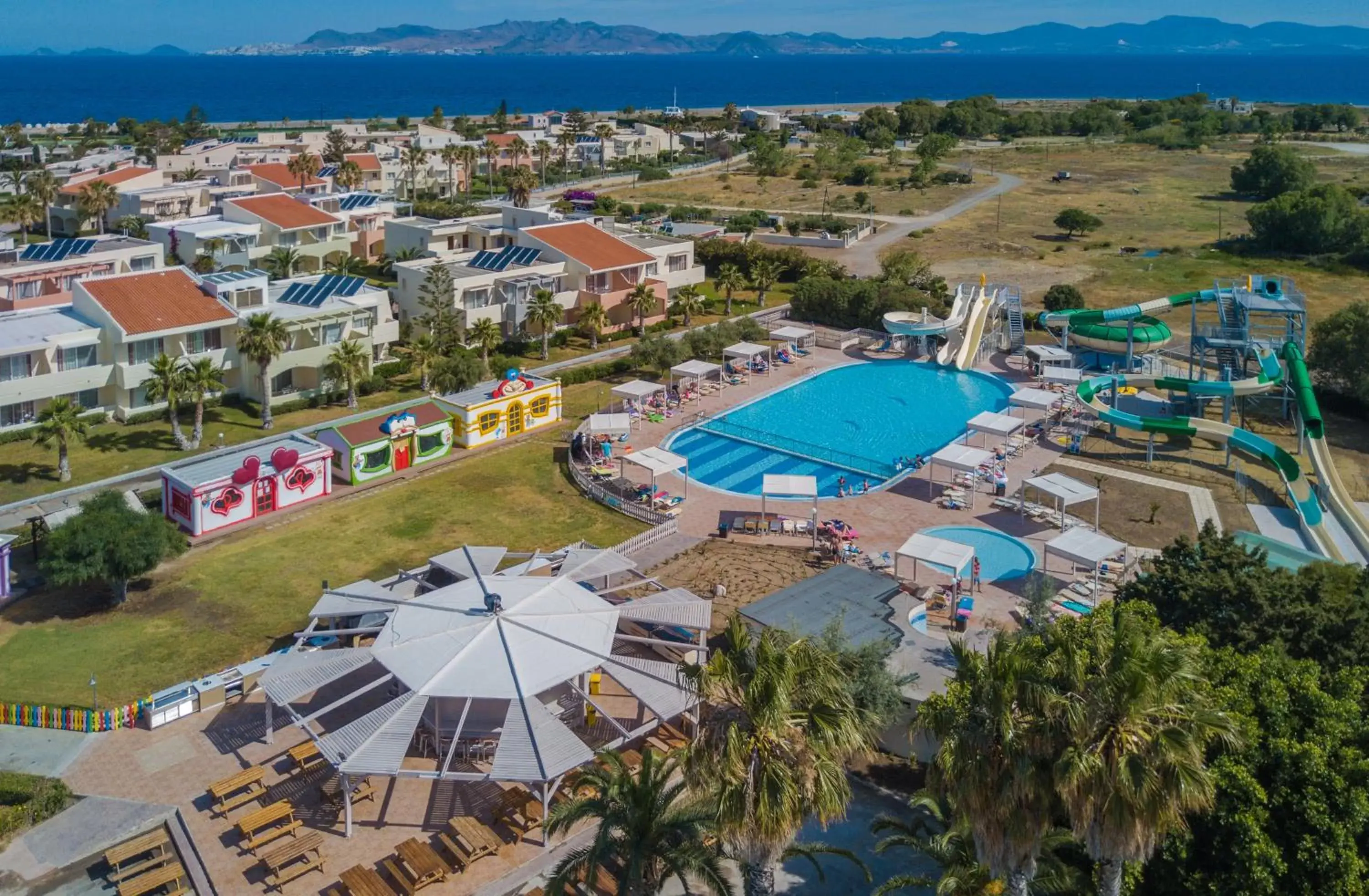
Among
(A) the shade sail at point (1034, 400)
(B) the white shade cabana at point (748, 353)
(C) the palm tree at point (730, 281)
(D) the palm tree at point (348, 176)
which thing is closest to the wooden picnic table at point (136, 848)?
(A) the shade sail at point (1034, 400)

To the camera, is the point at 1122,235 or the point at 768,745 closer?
the point at 768,745

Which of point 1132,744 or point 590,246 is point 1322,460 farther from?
point 590,246

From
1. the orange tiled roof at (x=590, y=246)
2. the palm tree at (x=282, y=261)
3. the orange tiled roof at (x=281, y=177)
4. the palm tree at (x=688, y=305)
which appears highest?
the orange tiled roof at (x=281, y=177)

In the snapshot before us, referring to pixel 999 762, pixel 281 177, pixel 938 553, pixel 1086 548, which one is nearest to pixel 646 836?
pixel 999 762

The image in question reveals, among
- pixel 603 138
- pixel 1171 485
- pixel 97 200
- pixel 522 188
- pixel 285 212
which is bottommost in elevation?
pixel 1171 485

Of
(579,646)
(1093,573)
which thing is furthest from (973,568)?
(579,646)

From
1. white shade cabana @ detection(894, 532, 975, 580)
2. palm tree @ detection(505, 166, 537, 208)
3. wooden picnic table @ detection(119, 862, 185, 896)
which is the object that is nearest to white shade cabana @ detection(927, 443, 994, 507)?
white shade cabana @ detection(894, 532, 975, 580)

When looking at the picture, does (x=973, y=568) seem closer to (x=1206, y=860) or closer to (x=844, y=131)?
(x=1206, y=860)

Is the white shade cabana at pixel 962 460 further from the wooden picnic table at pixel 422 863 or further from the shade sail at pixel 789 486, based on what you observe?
the wooden picnic table at pixel 422 863
